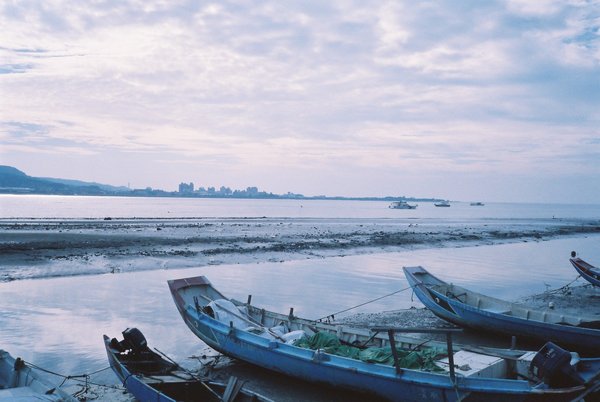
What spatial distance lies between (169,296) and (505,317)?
1307 cm

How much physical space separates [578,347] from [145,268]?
857 inches

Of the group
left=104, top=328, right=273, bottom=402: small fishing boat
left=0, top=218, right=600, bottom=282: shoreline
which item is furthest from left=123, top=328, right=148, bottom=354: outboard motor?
left=0, top=218, right=600, bottom=282: shoreline

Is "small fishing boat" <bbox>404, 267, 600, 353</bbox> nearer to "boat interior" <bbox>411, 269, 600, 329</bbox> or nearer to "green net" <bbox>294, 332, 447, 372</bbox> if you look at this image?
"boat interior" <bbox>411, 269, 600, 329</bbox>

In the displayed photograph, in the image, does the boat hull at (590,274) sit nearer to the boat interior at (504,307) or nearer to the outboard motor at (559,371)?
the boat interior at (504,307)

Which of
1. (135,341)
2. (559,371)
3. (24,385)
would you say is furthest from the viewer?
(135,341)

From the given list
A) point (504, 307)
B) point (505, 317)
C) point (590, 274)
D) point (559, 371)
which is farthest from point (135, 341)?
point (590, 274)

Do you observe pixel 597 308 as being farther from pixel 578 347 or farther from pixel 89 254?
pixel 89 254

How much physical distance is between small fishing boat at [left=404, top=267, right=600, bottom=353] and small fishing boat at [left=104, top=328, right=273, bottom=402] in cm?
845

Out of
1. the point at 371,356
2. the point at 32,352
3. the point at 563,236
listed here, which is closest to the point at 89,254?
the point at 32,352

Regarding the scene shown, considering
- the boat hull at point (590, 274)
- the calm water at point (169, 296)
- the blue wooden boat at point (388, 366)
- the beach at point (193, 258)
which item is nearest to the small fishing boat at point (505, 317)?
the beach at point (193, 258)

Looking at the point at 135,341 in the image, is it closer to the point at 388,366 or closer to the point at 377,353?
the point at 377,353

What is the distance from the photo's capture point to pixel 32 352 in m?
12.7

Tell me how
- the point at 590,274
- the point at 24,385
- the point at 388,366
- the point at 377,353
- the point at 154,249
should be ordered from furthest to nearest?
1. the point at 154,249
2. the point at 590,274
3. the point at 377,353
4. the point at 388,366
5. the point at 24,385

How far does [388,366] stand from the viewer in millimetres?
8984
